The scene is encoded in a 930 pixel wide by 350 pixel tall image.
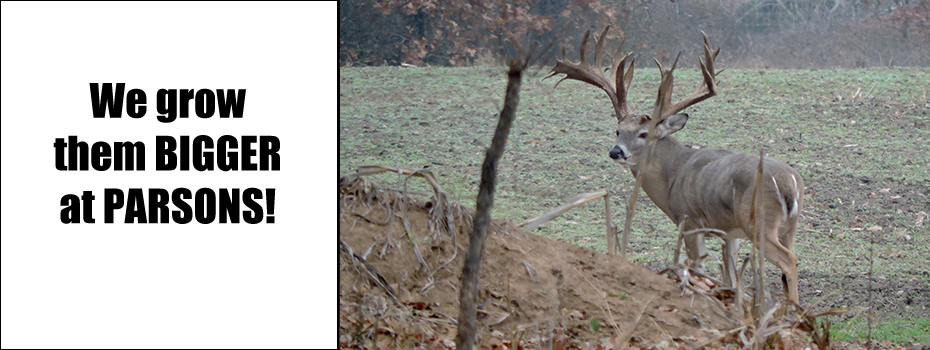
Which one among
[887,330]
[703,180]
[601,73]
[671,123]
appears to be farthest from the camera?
[601,73]

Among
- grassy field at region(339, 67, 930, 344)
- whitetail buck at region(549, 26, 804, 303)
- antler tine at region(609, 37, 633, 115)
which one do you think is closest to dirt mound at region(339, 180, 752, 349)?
Result: whitetail buck at region(549, 26, 804, 303)

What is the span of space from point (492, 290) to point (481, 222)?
1.48 m

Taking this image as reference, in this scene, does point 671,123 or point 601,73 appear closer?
point 671,123

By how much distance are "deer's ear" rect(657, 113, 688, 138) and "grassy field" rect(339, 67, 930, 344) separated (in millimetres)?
1047

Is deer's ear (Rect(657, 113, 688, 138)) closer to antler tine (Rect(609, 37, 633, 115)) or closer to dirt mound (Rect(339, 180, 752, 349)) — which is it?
antler tine (Rect(609, 37, 633, 115))

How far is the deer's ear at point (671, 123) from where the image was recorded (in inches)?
284

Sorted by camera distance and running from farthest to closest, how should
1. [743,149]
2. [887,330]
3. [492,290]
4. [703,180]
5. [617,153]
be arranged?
[743,149] < [617,153] < [703,180] < [887,330] < [492,290]

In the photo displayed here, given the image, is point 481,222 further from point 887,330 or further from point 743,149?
point 743,149

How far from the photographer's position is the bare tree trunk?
2.69 m

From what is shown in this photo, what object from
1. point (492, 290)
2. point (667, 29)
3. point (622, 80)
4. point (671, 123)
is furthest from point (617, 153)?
point (667, 29)

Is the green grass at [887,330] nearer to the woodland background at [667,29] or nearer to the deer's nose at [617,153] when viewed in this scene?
the deer's nose at [617,153]

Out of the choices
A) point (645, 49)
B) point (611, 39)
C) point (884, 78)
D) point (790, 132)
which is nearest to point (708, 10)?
point (645, 49)

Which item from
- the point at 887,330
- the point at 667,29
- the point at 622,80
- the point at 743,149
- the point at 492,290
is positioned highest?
the point at 667,29

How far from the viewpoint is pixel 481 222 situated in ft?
9.15
